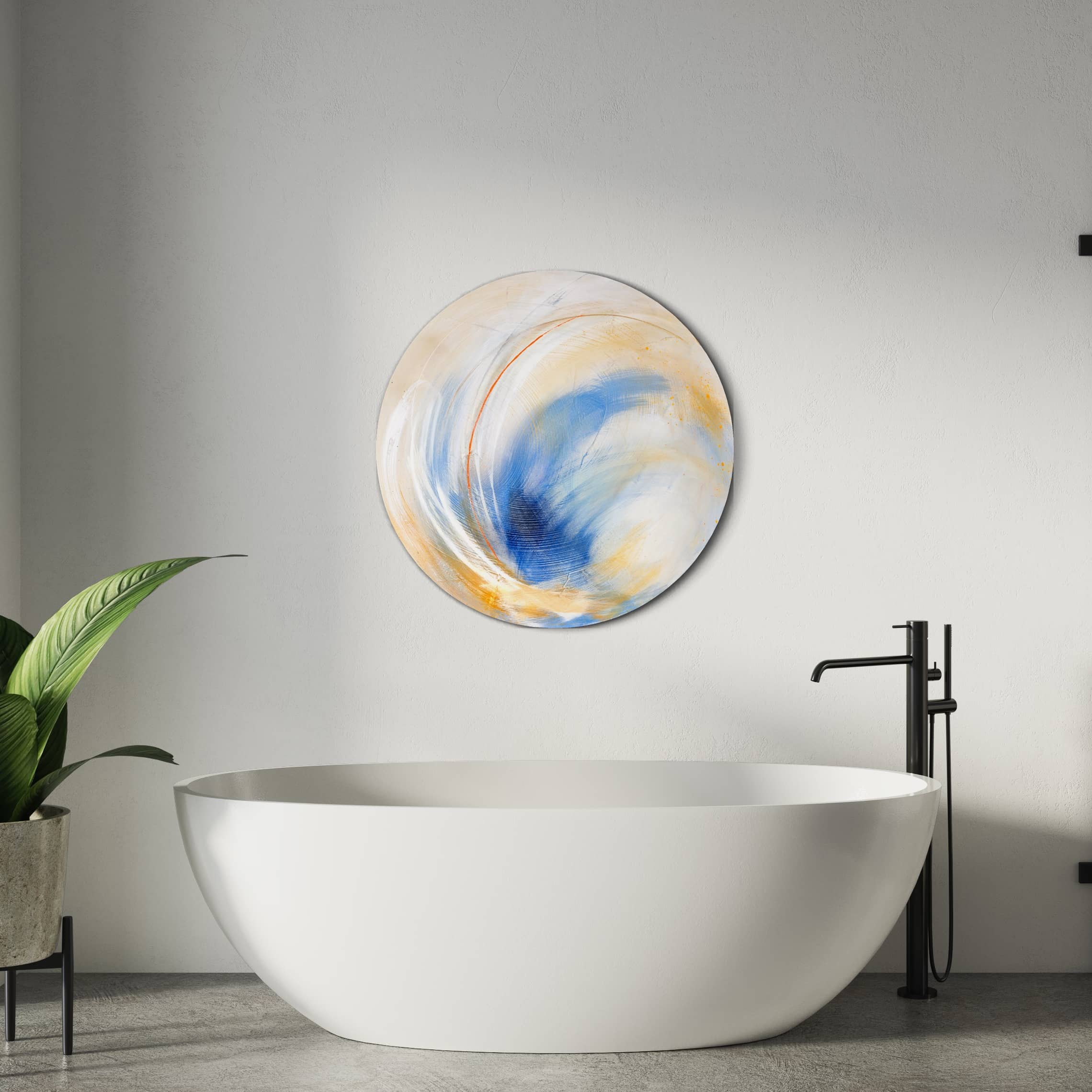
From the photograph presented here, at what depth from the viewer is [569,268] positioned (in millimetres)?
2740

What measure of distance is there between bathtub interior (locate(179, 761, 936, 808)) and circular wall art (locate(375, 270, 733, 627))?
1.13 feet

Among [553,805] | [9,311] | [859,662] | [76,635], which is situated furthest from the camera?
[9,311]

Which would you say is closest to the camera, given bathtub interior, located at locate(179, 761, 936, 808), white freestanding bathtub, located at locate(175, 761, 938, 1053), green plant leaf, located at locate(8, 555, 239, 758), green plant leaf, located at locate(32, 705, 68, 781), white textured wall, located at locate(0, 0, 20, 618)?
white freestanding bathtub, located at locate(175, 761, 938, 1053)

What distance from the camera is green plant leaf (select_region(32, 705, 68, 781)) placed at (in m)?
2.05

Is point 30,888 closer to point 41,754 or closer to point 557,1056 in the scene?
point 41,754

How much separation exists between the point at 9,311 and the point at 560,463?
131cm

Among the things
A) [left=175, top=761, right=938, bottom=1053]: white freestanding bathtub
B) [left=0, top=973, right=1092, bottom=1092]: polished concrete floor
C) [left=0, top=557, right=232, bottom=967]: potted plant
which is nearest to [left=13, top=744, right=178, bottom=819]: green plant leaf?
[left=0, top=557, right=232, bottom=967]: potted plant

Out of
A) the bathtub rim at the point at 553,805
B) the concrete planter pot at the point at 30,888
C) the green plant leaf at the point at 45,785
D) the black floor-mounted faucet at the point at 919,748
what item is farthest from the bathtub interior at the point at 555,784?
the concrete planter pot at the point at 30,888

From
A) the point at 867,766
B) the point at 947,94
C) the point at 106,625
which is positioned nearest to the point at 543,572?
the point at 867,766

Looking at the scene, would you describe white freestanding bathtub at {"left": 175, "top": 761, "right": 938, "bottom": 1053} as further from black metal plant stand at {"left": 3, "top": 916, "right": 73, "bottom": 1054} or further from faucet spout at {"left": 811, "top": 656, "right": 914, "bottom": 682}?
faucet spout at {"left": 811, "top": 656, "right": 914, "bottom": 682}

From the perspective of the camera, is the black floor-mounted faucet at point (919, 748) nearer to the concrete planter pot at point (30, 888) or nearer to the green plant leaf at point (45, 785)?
the green plant leaf at point (45, 785)

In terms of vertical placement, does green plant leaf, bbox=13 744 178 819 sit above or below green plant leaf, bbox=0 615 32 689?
below

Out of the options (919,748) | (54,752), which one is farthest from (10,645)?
(919,748)

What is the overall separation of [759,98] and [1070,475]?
113 centimetres
